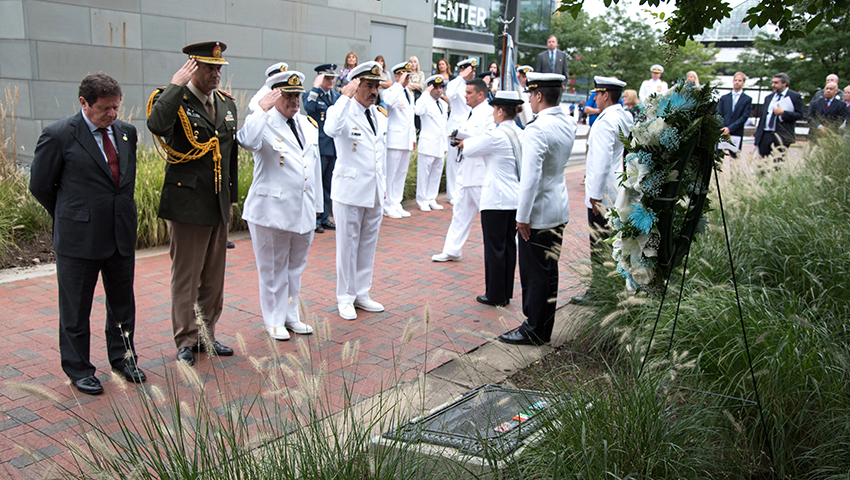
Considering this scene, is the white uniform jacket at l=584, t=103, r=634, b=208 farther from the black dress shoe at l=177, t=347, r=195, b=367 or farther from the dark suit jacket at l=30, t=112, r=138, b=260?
the dark suit jacket at l=30, t=112, r=138, b=260

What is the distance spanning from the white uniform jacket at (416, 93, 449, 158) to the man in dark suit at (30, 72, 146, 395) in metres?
7.35

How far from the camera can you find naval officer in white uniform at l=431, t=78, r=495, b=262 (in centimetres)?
768

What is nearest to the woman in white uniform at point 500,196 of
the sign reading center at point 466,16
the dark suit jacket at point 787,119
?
the dark suit jacket at point 787,119

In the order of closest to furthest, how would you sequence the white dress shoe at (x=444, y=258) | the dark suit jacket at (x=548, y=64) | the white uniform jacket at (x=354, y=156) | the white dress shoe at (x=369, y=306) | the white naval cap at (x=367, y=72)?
the white naval cap at (x=367, y=72) < the white uniform jacket at (x=354, y=156) < the white dress shoe at (x=369, y=306) < the white dress shoe at (x=444, y=258) < the dark suit jacket at (x=548, y=64)

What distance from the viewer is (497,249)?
6.46 meters

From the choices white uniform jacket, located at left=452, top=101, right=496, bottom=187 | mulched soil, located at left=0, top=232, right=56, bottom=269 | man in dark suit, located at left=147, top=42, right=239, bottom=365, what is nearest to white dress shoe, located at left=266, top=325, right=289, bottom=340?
man in dark suit, located at left=147, top=42, right=239, bottom=365

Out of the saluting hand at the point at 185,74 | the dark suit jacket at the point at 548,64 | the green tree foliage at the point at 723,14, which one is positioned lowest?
the saluting hand at the point at 185,74

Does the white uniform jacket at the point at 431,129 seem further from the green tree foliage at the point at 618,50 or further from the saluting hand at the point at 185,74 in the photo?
the green tree foliage at the point at 618,50

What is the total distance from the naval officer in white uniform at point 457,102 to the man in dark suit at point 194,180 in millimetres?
6576

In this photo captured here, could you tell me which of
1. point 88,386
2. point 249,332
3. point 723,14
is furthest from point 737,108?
point 88,386

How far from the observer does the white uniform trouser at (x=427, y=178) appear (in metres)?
11.5

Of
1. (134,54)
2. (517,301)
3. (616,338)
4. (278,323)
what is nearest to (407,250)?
(517,301)

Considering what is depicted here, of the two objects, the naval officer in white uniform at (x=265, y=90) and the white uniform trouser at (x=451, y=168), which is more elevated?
the naval officer in white uniform at (x=265, y=90)

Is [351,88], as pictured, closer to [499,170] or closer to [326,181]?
[499,170]
